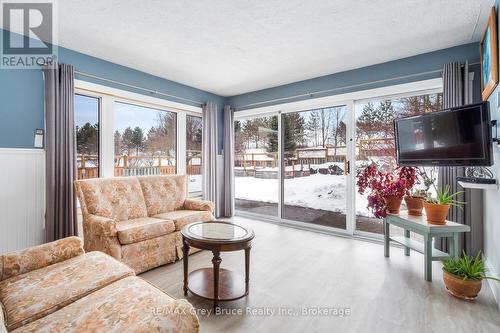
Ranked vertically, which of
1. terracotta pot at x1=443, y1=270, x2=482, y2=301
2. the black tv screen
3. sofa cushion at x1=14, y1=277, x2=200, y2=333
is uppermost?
the black tv screen

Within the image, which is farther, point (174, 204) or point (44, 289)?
point (174, 204)

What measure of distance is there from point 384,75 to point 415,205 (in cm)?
181

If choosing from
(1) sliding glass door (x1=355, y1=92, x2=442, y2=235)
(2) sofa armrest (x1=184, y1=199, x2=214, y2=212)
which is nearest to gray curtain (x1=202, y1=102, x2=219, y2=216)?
(2) sofa armrest (x1=184, y1=199, x2=214, y2=212)

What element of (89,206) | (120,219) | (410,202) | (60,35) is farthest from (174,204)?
(410,202)

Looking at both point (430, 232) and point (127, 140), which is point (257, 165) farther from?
point (430, 232)

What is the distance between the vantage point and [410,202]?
8.91 ft

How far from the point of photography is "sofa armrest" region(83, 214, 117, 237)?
7.82 feet

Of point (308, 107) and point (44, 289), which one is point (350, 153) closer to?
point (308, 107)

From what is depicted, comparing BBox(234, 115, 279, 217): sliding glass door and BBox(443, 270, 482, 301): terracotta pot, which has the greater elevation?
BBox(234, 115, 279, 217): sliding glass door

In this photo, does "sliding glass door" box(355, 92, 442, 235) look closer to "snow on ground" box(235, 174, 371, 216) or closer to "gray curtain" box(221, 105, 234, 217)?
"snow on ground" box(235, 174, 371, 216)

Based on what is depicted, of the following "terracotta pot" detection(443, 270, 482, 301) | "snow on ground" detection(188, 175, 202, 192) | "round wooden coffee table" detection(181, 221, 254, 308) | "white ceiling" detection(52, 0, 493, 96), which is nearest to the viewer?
"round wooden coffee table" detection(181, 221, 254, 308)

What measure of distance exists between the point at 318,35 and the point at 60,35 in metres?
2.81

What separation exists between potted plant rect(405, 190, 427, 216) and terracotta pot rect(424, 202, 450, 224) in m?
0.23

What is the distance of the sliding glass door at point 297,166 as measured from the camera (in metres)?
3.89
